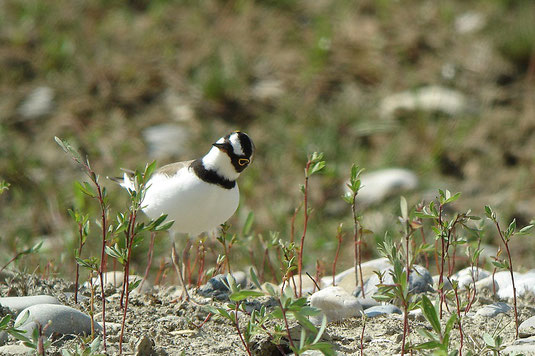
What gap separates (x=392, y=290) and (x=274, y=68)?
5.42m

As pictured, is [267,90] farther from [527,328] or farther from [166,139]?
[527,328]

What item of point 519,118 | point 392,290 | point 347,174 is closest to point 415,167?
point 347,174

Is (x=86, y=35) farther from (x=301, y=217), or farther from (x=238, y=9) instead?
(x=301, y=217)

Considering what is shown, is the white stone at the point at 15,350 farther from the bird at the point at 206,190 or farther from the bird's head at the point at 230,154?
the bird's head at the point at 230,154

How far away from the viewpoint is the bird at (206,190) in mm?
3137

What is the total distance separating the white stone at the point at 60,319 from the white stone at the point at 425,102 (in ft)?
16.0

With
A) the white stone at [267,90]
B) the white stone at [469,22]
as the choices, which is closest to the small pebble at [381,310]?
the white stone at [267,90]

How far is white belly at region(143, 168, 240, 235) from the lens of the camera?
10.3 feet

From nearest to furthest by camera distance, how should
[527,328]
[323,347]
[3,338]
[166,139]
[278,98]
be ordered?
1. [323,347]
2. [3,338]
3. [527,328]
4. [166,139]
5. [278,98]

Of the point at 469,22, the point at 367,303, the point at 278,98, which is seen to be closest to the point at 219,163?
the point at 367,303

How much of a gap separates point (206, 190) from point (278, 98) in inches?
165

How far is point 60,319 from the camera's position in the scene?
253 cm

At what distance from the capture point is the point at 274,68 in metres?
7.53

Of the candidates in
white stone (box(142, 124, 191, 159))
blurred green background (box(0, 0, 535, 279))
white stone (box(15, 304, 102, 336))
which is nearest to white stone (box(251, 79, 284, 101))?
blurred green background (box(0, 0, 535, 279))
